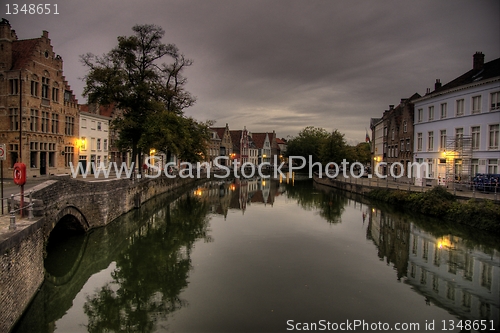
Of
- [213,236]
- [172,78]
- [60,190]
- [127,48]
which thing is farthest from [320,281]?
[172,78]

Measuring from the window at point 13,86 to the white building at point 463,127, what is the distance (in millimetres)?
32819

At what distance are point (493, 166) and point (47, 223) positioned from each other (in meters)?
28.2

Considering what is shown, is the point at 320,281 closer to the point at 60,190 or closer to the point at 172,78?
the point at 60,190

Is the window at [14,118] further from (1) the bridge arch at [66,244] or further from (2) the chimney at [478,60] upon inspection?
(2) the chimney at [478,60]

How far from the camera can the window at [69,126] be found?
33406 millimetres

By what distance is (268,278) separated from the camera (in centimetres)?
1247

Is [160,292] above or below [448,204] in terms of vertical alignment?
below

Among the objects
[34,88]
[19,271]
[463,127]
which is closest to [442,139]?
[463,127]

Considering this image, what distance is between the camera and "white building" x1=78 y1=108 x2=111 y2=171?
36.8 meters

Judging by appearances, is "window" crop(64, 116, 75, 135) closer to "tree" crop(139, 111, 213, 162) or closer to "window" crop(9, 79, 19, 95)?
"window" crop(9, 79, 19, 95)

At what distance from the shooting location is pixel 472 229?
19781 mm

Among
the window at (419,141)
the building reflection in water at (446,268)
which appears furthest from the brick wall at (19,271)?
the window at (419,141)

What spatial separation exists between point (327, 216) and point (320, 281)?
45.1 feet

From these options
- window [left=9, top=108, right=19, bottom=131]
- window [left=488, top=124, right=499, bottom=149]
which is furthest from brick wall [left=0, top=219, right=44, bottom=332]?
window [left=488, top=124, right=499, bottom=149]
